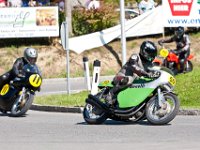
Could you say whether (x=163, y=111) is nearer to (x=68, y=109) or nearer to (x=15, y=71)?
(x=15, y=71)

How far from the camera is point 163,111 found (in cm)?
1546

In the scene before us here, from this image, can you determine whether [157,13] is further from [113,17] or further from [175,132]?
[175,132]

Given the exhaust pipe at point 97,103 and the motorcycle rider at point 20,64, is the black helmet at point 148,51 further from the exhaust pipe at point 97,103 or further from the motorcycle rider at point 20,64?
the motorcycle rider at point 20,64

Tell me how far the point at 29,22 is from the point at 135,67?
16.6 metres

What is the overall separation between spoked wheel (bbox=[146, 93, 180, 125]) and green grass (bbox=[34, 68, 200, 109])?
3.08 metres

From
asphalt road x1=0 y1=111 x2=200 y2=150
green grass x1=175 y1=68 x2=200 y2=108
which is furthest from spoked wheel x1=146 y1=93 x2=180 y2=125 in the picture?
green grass x1=175 y1=68 x2=200 y2=108

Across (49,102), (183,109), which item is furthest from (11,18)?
(183,109)

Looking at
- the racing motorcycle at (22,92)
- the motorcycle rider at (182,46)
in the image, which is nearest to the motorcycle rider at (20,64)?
the racing motorcycle at (22,92)

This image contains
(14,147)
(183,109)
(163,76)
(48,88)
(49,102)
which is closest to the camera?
(14,147)

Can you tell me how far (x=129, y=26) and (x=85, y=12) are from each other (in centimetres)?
182

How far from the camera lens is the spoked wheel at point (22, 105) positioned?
18.6m

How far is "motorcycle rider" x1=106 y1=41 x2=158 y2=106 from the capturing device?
52.1 feet

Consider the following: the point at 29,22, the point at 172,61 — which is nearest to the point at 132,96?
the point at 172,61

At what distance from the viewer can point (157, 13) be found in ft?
109
